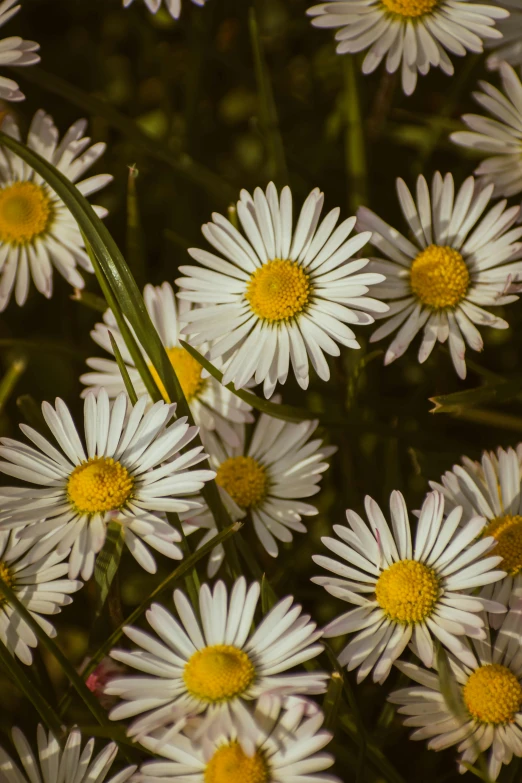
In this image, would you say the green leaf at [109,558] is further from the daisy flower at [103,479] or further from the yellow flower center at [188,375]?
the yellow flower center at [188,375]

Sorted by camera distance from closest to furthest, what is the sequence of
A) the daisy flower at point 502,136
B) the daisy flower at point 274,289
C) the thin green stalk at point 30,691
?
the thin green stalk at point 30,691 → the daisy flower at point 274,289 → the daisy flower at point 502,136

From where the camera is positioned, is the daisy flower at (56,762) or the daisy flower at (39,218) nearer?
the daisy flower at (56,762)

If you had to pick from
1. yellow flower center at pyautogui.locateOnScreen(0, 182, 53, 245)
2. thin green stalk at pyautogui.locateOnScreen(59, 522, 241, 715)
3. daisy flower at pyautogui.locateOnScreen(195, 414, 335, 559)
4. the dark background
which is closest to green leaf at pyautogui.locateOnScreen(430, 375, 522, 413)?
the dark background

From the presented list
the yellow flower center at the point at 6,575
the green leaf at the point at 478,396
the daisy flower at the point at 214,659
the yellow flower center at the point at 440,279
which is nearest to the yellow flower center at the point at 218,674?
the daisy flower at the point at 214,659

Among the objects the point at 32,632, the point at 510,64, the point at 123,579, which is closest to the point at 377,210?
the point at 510,64

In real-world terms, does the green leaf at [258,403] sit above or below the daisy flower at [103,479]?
above

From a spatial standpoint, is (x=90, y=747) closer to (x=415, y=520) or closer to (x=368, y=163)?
(x=415, y=520)
